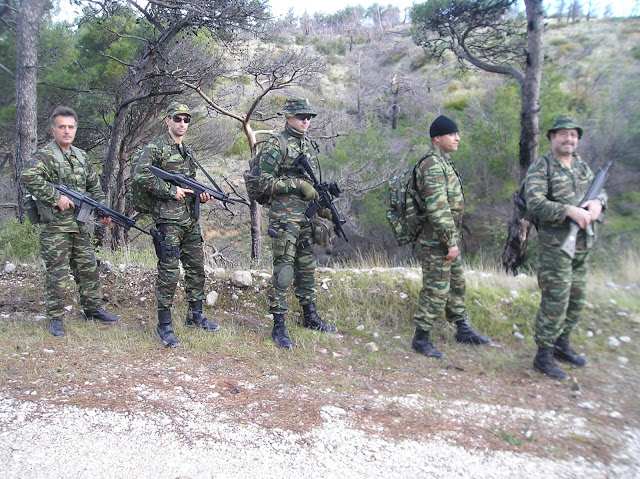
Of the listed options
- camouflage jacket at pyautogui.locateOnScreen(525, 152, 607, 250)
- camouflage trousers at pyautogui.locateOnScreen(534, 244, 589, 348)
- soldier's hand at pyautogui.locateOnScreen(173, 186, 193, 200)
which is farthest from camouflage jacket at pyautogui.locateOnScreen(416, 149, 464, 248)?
soldier's hand at pyautogui.locateOnScreen(173, 186, 193, 200)

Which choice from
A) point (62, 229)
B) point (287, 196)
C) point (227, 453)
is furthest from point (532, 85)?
point (227, 453)

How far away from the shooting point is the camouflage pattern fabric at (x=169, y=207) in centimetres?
393

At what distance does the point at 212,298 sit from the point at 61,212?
1.72 m

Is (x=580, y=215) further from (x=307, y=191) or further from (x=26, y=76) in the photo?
(x=26, y=76)

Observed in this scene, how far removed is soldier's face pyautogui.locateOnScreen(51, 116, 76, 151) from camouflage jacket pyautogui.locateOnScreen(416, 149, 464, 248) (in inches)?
125

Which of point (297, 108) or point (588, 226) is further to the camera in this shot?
point (297, 108)

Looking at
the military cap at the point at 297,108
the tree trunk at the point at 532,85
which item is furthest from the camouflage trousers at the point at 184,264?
the tree trunk at the point at 532,85

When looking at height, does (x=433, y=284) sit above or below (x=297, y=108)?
below

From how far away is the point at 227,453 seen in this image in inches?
96.3

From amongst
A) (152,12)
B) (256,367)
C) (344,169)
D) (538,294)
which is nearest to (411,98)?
(344,169)

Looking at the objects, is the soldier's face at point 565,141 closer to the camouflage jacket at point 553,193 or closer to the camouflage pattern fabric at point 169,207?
the camouflage jacket at point 553,193

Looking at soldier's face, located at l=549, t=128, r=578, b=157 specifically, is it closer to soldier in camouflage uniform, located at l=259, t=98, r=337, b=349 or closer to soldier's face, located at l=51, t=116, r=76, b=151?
soldier in camouflage uniform, located at l=259, t=98, r=337, b=349

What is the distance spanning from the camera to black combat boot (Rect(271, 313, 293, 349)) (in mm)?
3990

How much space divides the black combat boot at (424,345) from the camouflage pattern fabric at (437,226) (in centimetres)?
8
